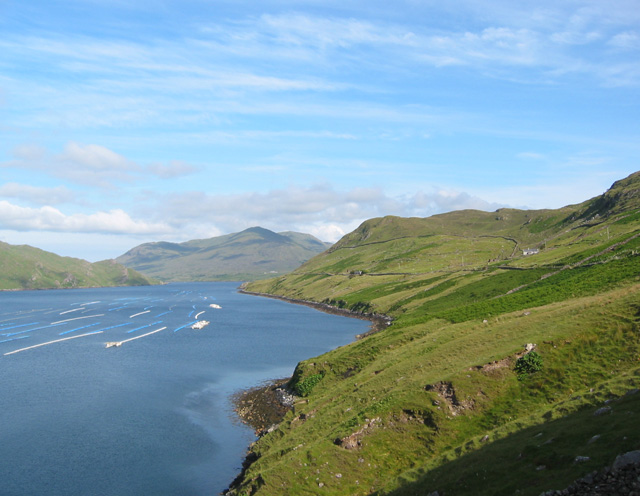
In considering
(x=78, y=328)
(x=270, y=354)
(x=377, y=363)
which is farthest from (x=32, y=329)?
(x=377, y=363)

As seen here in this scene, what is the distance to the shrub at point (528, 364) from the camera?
4581 cm

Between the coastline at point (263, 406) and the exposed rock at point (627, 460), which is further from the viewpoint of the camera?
the coastline at point (263, 406)

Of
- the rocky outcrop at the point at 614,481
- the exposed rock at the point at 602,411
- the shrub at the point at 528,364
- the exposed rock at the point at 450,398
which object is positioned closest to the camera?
the rocky outcrop at the point at 614,481

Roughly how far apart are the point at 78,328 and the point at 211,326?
172ft

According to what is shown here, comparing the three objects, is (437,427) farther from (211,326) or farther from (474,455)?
(211,326)

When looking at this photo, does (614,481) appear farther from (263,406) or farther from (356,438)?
(263,406)

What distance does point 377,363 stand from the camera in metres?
70.9

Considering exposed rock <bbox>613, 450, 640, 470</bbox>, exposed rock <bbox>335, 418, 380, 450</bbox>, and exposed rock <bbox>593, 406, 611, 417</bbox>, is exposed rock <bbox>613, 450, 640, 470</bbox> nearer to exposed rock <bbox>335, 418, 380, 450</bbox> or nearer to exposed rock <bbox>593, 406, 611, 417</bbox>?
exposed rock <bbox>593, 406, 611, 417</bbox>

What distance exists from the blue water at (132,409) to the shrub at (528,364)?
114 feet

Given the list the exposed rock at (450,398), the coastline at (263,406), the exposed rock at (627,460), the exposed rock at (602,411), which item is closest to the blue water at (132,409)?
the coastline at (263,406)

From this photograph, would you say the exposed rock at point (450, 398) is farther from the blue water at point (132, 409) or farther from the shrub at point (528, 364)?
the blue water at point (132, 409)

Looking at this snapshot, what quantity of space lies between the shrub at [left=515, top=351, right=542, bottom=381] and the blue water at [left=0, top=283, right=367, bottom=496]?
34.8 metres

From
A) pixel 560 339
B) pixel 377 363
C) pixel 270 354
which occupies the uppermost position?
pixel 560 339

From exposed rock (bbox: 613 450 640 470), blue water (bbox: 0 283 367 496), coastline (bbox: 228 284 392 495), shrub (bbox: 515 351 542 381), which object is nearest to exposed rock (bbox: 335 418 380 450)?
shrub (bbox: 515 351 542 381)
